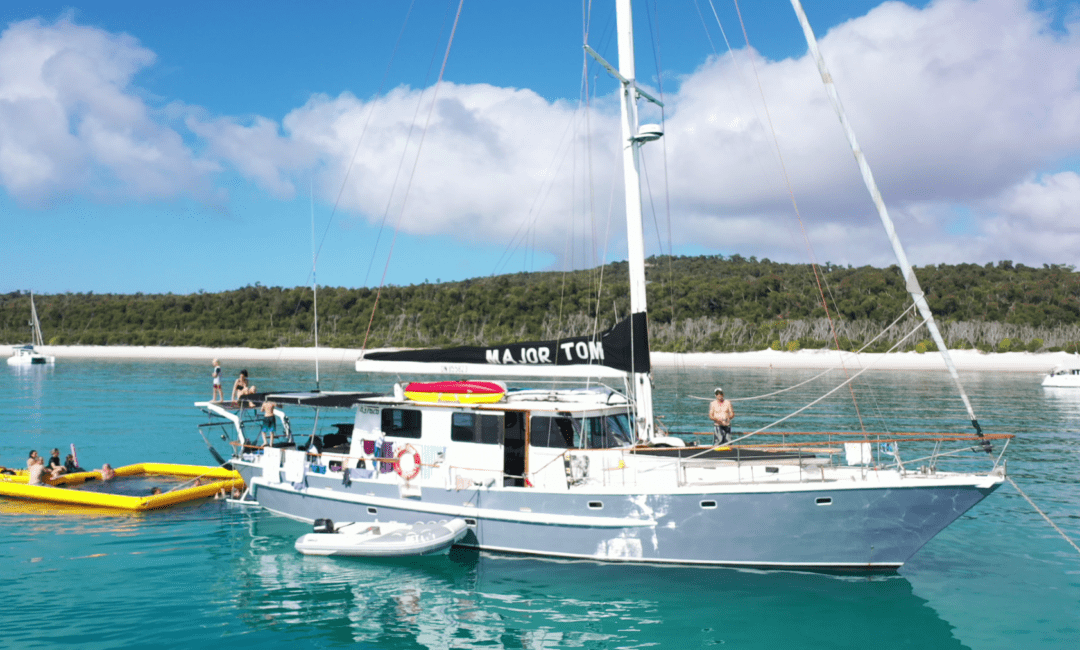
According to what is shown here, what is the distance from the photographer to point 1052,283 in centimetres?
7694

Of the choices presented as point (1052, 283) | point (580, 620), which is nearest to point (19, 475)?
point (580, 620)

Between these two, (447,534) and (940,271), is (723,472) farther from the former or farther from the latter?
(940,271)

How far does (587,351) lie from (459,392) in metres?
2.58

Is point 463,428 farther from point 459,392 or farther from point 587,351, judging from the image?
point 587,351

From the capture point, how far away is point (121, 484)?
17516 mm

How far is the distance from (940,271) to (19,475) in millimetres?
97187

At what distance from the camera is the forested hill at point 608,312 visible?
68.5m

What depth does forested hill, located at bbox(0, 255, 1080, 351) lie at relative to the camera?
6850 centimetres

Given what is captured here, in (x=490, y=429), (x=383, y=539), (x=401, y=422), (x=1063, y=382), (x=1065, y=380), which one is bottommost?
(x=383, y=539)

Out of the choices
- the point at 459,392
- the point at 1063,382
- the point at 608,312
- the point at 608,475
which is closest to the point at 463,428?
the point at 459,392

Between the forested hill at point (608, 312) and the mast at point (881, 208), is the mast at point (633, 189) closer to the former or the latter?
the mast at point (881, 208)

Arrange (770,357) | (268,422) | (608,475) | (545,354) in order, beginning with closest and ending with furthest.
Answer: (608,475) → (545,354) → (268,422) → (770,357)

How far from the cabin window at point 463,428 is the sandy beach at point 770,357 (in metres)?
44.0

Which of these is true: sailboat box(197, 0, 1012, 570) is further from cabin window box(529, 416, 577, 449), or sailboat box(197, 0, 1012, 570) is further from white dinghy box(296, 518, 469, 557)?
white dinghy box(296, 518, 469, 557)
